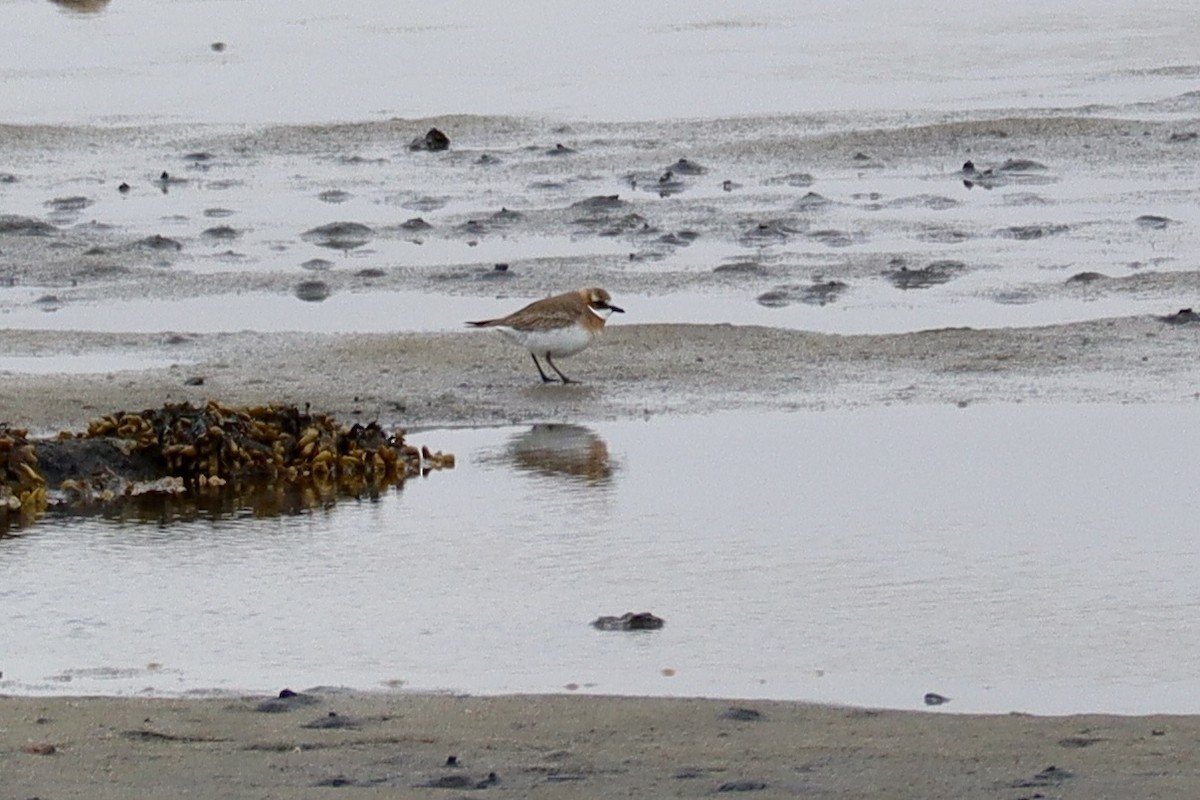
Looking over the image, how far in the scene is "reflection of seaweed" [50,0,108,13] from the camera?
29.3 m

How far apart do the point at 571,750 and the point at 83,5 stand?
1014 inches

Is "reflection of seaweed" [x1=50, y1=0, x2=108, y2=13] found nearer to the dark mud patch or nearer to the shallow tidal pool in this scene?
the dark mud patch

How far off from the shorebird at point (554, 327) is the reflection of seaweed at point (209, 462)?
1365 millimetres

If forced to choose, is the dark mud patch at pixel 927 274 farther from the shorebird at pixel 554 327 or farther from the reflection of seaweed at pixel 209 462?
the reflection of seaweed at pixel 209 462

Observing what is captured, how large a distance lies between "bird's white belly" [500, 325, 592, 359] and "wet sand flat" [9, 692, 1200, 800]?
4.56 metres

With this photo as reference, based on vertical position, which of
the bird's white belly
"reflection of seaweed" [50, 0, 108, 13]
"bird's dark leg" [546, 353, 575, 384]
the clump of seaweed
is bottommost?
the clump of seaweed

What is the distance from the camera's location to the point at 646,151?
17.2m

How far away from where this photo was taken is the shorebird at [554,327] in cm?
1024

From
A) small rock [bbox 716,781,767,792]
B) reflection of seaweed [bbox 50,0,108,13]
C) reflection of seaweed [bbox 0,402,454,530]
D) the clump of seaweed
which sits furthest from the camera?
reflection of seaweed [bbox 50,0,108,13]

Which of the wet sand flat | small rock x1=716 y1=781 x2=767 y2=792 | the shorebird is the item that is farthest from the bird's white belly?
small rock x1=716 y1=781 x2=767 y2=792

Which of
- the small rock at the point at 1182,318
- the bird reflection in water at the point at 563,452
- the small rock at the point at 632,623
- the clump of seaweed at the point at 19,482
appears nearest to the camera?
the small rock at the point at 632,623

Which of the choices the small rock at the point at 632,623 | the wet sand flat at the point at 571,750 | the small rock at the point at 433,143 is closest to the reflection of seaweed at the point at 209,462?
the small rock at the point at 632,623

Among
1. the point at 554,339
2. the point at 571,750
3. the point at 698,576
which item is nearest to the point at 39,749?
the point at 571,750

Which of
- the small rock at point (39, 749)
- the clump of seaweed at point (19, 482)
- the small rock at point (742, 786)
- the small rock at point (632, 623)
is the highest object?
the clump of seaweed at point (19, 482)
